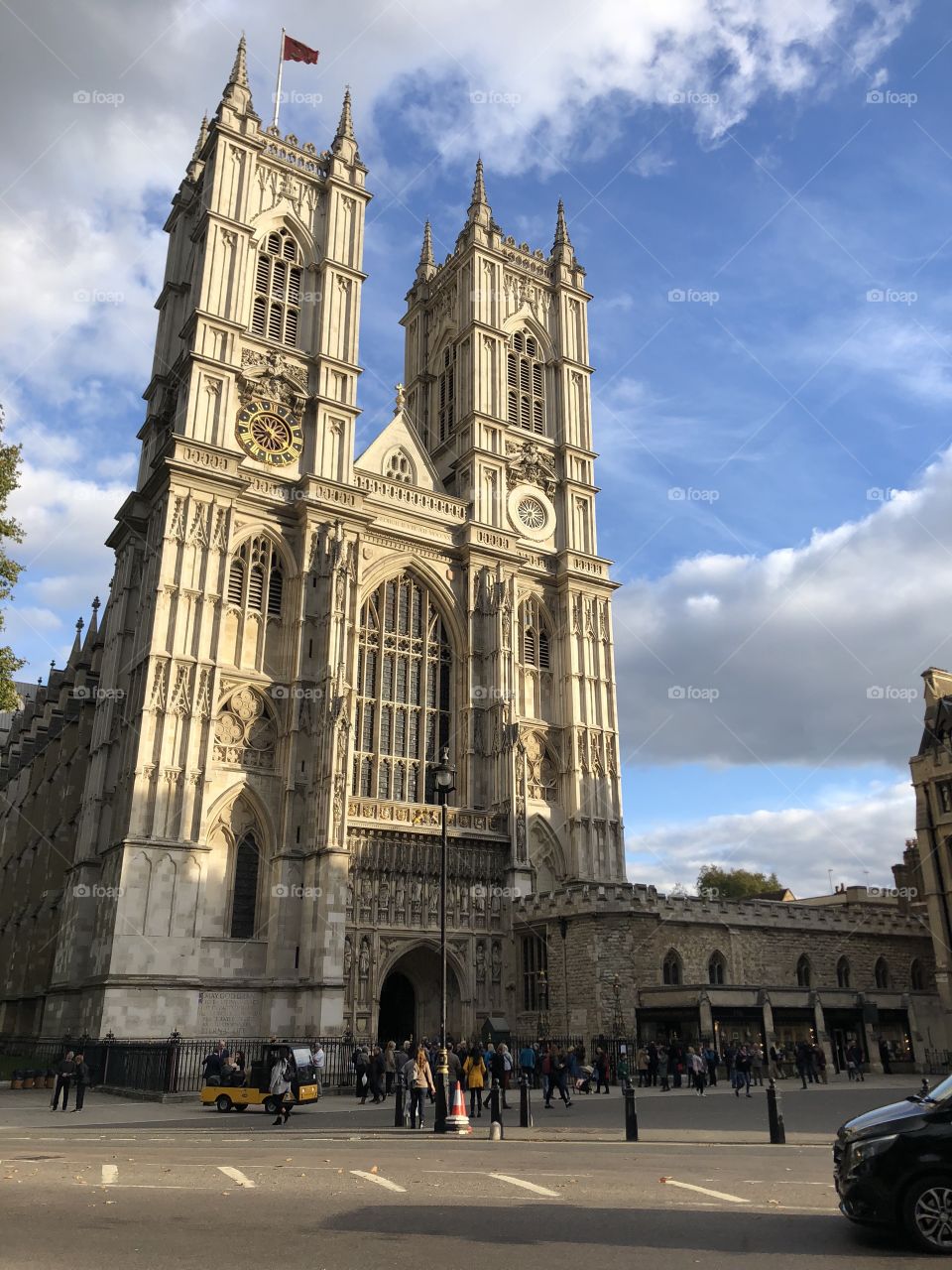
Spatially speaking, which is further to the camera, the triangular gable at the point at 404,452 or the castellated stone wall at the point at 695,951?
the triangular gable at the point at 404,452

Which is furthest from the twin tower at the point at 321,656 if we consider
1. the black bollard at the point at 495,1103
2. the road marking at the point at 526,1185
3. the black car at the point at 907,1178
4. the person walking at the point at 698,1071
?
the black car at the point at 907,1178

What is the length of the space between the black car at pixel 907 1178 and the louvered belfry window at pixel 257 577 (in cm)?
3230

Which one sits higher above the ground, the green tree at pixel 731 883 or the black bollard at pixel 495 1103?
the green tree at pixel 731 883

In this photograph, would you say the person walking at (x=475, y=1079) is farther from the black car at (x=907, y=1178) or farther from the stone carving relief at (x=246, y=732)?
the stone carving relief at (x=246, y=732)

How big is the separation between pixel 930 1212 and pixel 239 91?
49.0 m

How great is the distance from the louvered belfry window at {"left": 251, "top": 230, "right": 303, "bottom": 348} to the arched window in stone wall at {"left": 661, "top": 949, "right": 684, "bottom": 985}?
2852cm

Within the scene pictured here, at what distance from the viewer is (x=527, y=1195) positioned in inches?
402

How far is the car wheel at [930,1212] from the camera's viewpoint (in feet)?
25.1

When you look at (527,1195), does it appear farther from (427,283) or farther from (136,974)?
(427,283)

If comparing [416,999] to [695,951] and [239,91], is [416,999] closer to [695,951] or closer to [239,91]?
[695,951]

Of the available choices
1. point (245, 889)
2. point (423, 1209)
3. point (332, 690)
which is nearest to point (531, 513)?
point (332, 690)

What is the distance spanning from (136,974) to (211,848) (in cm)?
478

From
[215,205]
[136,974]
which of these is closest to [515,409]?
[215,205]

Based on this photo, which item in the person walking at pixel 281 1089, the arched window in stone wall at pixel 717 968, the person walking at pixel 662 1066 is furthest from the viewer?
the arched window in stone wall at pixel 717 968
